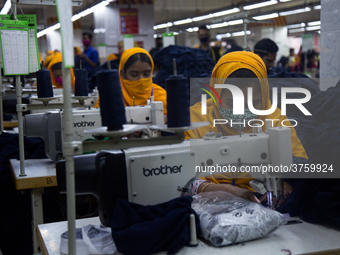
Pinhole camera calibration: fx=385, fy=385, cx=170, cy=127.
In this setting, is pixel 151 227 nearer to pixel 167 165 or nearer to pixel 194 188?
pixel 167 165

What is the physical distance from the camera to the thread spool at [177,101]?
3.60 ft

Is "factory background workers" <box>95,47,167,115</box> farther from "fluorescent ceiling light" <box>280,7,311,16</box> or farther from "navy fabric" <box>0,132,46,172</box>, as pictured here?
"fluorescent ceiling light" <box>280,7,311,16</box>

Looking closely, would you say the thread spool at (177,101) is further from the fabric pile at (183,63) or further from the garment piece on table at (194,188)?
the fabric pile at (183,63)

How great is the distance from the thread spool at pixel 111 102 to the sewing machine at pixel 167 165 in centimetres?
19

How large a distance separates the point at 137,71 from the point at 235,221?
184 cm

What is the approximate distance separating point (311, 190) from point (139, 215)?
0.58 m

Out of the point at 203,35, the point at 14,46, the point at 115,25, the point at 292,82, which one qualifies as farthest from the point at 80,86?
the point at 115,25

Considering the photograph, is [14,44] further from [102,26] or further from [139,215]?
[102,26]


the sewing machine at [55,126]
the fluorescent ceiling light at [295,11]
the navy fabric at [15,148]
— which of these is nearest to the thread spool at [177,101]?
the sewing machine at [55,126]

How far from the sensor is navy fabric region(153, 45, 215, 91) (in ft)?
14.2

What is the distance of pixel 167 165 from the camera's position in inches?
50.8

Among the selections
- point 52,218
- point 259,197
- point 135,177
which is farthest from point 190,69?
point 135,177

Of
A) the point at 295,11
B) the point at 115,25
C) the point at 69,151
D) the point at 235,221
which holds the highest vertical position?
the point at 295,11

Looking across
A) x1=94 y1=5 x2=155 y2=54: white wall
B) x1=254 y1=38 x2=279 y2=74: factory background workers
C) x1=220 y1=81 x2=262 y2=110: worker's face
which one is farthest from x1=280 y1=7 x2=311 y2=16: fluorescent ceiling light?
x1=220 y1=81 x2=262 y2=110: worker's face
